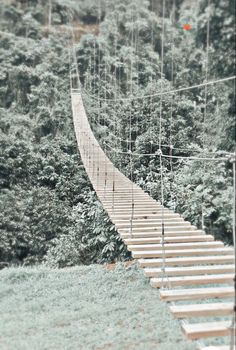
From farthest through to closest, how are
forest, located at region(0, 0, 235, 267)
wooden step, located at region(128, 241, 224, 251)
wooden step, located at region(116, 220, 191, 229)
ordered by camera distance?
forest, located at region(0, 0, 235, 267) → wooden step, located at region(116, 220, 191, 229) → wooden step, located at region(128, 241, 224, 251)

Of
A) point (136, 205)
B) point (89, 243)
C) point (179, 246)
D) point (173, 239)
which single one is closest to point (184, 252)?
point (179, 246)

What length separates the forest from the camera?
3.42m

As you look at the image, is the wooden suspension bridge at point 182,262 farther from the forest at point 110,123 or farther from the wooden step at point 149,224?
the forest at point 110,123

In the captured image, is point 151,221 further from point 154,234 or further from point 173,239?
point 173,239

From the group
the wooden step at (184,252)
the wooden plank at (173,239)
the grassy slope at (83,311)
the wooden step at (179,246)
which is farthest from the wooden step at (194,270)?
the grassy slope at (83,311)

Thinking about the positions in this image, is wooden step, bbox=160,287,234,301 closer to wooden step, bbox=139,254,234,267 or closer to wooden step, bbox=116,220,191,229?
wooden step, bbox=139,254,234,267

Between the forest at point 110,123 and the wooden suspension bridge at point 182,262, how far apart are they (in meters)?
0.31

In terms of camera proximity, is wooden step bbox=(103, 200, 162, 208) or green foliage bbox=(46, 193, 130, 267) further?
green foliage bbox=(46, 193, 130, 267)

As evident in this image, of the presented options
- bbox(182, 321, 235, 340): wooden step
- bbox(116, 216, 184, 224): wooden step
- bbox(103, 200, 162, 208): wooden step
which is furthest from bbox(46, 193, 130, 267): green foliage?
A: bbox(182, 321, 235, 340): wooden step

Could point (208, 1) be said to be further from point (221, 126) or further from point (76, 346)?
point (76, 346)

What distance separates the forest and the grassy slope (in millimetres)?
687

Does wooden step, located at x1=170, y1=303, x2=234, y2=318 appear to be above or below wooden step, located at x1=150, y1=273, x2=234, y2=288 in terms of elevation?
below

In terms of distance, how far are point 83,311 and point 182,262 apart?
104 cm

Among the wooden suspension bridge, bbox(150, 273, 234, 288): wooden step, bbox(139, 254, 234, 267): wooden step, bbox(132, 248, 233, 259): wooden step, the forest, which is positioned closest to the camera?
the wooden suspension bridge
